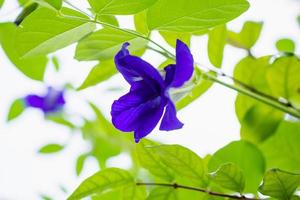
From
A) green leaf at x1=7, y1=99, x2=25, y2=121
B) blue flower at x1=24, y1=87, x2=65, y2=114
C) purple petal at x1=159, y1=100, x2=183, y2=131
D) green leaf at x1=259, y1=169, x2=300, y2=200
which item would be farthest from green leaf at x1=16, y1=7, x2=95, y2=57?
blue flower at x1=24, y1=87, x2=65, y2=114

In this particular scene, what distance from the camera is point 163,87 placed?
46cm

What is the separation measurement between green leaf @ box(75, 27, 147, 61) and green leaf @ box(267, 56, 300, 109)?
0.18 meters

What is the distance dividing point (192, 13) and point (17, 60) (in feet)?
0.83

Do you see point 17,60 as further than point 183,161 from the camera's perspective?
Yes

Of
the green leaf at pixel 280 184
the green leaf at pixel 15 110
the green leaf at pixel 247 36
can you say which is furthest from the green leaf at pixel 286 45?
the green leaf at pixel 15 110

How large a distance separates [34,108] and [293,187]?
1.02m

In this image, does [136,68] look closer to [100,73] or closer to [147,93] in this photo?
[147,93]

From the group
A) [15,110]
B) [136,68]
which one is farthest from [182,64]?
[15,110]

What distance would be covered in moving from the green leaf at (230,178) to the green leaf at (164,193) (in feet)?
0.25

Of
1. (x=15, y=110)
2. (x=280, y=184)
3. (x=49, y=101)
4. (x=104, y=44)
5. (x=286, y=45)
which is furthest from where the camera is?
(x=49, y=101)

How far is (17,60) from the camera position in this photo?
0.64m

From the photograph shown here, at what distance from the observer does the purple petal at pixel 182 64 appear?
45 cm

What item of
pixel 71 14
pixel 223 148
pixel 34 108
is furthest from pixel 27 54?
pixel 34 108

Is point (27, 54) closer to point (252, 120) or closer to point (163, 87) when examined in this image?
point (163, 87)
